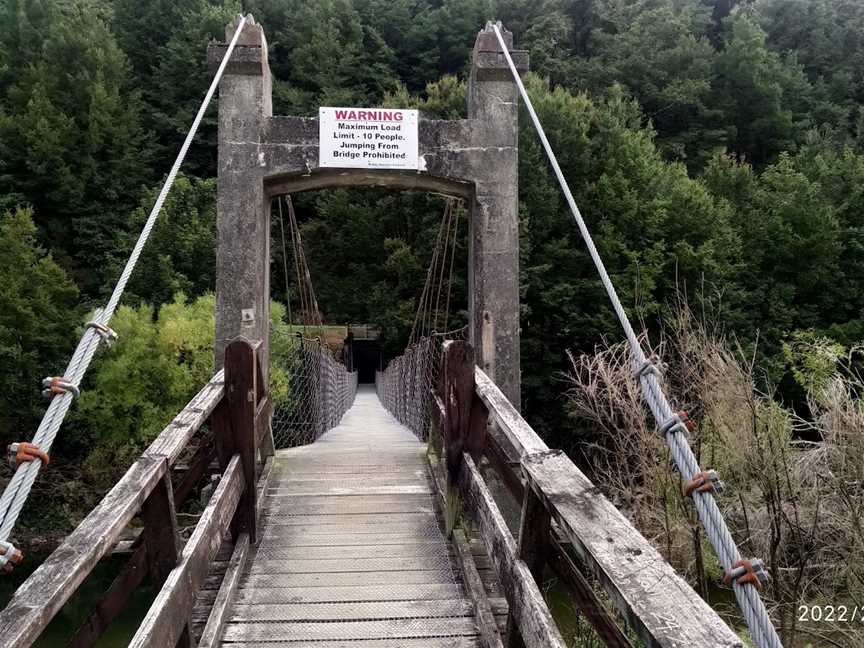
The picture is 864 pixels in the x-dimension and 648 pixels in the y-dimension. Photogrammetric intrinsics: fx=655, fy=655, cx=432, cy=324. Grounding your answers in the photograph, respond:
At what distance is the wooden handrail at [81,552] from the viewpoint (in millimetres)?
1019

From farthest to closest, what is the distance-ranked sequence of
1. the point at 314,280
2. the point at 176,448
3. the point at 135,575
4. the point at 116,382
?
1. the point at 314,280
2. the point at 116,382
3. the point at 176,448
4. the point at 135,575

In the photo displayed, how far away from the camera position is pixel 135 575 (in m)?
1.60

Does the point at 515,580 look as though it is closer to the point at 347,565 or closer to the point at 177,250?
the point at 347,565

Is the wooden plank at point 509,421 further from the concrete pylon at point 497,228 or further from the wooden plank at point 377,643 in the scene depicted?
the concrete pylon at point 497,228

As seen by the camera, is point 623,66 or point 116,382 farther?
point 623,66

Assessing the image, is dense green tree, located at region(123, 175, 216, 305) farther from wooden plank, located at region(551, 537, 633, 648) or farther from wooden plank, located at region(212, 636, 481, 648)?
wooden plank, located at region(551, 537, 633, 648)

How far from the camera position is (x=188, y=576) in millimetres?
1640

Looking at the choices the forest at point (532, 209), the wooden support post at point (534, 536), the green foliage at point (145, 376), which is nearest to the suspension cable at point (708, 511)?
the wooden support post at point (534, 536)

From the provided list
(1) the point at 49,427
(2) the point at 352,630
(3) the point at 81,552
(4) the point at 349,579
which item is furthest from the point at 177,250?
(3) the point at 81,552

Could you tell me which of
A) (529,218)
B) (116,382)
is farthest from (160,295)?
(529,218)

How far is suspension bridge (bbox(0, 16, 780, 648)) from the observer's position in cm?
115

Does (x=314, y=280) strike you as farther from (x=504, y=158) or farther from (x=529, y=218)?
(x=504, y=158)

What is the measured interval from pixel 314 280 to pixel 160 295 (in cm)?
493

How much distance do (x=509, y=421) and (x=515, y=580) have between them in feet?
1.52
